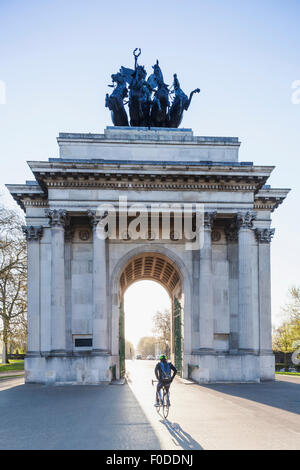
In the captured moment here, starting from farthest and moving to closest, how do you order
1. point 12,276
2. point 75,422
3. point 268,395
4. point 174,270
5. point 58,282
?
point 12,276 < point 174,270 < point 58,282 < point 268,395 < point 75,422

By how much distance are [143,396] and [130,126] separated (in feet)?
62.8

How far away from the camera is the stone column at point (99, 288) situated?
2894 cm

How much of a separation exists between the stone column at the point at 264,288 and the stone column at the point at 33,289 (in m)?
13.8

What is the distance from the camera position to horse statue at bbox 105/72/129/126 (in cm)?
3444

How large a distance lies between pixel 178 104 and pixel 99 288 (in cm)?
1367

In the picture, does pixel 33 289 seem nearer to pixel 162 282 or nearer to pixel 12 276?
pixel 162 282

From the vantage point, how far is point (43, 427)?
1352cm

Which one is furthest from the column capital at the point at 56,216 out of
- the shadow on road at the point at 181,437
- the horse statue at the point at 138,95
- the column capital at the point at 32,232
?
the shadow on road at the point at 181,437

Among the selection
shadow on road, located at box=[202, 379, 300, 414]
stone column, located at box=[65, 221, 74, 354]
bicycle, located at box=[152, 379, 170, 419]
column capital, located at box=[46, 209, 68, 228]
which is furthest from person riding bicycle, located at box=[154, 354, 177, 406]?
stone column, located at box=[65, 221, 74, 354]

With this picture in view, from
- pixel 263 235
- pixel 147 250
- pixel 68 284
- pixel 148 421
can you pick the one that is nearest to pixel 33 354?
pixel 68 284

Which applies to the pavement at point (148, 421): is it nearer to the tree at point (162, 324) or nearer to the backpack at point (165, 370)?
the backpack at point (165, 370)

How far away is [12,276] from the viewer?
48.1 m

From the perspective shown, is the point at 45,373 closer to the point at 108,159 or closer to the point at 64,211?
the point at 64,211
